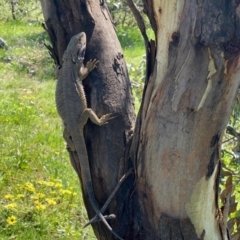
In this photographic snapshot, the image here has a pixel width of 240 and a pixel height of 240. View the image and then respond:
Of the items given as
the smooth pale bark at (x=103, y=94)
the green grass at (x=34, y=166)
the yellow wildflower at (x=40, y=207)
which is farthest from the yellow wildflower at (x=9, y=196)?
the smooth pale bark at (x=103, y=94)

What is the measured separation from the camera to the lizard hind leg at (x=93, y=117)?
2827 mm

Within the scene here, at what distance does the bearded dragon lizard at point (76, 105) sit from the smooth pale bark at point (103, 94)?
0.04 metres

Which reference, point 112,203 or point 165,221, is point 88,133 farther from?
point 165,221

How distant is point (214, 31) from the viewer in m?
2.25

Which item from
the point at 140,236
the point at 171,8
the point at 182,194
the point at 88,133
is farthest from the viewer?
the point at 88,133

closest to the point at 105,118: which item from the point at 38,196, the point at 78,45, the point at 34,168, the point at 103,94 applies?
the point at 103,94

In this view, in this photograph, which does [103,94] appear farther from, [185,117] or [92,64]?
[185,117]

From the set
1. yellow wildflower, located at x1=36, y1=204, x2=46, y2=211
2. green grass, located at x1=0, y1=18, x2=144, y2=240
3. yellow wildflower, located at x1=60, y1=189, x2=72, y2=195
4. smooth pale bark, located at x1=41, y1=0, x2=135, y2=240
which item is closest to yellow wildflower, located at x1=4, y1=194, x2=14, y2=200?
green grass, located at x1=0, y1=18, x2=144, y2=240

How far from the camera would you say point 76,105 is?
3.24 m

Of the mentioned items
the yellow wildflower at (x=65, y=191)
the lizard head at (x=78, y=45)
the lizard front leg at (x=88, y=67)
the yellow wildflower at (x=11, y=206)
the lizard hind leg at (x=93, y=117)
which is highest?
the lizard head at (x=78, y=45)

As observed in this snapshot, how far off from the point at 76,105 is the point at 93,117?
1.21ft

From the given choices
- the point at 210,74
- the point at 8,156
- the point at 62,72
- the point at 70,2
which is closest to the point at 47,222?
the point at 8,156

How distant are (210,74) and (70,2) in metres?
0.97

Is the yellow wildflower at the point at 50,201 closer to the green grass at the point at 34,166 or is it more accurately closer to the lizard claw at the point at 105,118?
the green grass at the point at 34,166
